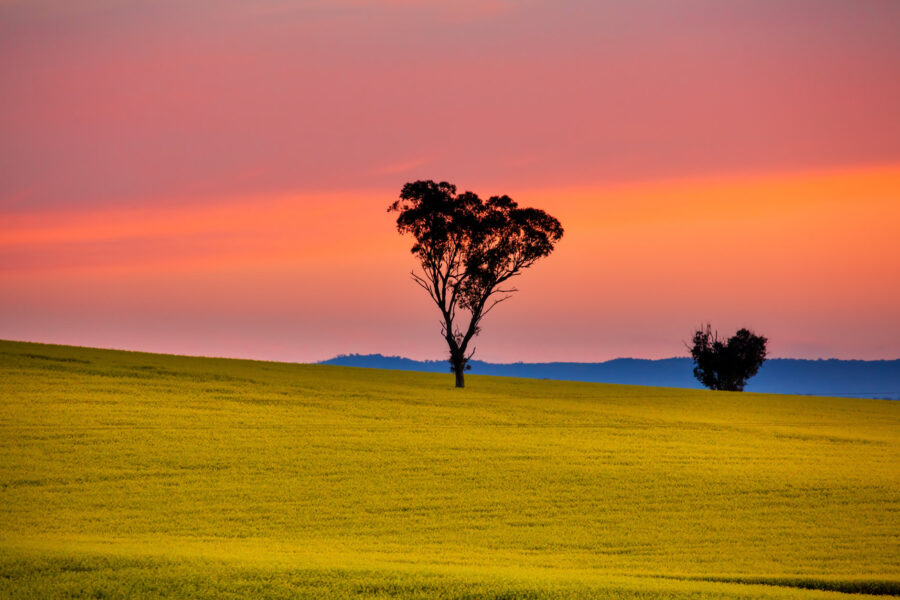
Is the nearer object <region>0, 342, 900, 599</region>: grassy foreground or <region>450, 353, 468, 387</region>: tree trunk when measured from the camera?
<region>0, 342, 900, 599</region>: grassy foreground

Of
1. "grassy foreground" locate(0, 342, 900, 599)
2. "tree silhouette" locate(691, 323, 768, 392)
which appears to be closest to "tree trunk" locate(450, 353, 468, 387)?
"grassy foreground" locate(0, 342, 900, 599)

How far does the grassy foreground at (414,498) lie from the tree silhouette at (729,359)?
2324 inches

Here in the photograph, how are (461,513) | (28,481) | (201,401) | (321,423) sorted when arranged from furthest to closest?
1. (201,401)
2. (321,423)
3. (28,481)
4. (461,513)

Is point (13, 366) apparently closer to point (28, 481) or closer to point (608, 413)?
point (28, 481)

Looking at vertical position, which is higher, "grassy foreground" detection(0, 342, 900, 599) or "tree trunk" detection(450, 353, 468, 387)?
"tree trunk" detection(450, 353, 468, 387)

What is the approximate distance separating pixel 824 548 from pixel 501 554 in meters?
6.92

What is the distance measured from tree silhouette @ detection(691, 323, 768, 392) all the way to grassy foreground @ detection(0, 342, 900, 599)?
59.0m

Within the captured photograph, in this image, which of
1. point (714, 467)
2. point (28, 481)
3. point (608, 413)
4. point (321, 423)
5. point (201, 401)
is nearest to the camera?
point (28, 481)

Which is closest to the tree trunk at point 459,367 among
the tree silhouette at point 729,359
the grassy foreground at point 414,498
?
the grassy foreground at point 414,498

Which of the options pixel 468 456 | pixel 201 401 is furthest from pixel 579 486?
pixel 201 401

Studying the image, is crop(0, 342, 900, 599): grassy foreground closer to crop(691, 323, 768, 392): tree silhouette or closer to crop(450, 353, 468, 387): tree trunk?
crop(450, 353, 468, 387): tree trunk

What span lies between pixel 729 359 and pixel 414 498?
8364 centimetres

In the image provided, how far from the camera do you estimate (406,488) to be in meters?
23.8

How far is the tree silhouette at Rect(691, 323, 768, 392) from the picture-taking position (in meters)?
99.4
